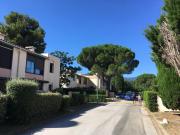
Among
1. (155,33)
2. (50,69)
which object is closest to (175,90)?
(155,33)

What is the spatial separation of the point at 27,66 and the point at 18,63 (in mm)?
2339

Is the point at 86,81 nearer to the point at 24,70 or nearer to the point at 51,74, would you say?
the point at 51,74

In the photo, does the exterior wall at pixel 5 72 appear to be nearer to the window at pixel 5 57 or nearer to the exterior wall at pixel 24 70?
the exterior wall at pixel 24 70

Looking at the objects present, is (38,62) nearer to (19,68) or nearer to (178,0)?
(19,68)

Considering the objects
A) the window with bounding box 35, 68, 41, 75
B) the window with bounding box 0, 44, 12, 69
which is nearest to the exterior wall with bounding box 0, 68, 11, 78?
the window with bounding box 0, 44, 12, 69

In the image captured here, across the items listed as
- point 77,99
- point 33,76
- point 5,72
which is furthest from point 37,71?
point 77,99

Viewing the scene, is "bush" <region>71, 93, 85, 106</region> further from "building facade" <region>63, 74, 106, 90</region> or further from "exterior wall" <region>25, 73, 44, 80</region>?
"building facade" <region>63, 74, 106, 90</region>

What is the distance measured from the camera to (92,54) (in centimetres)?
5438

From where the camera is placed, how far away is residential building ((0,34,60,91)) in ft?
84.4

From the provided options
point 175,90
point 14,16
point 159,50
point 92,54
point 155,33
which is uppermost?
point 14,16

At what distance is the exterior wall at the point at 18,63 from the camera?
2719cm

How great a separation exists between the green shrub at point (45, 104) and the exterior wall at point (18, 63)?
1026 centimetres

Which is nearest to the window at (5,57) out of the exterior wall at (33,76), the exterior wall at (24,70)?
the exterior wall at (24,70)

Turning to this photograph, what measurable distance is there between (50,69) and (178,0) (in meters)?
25.4
